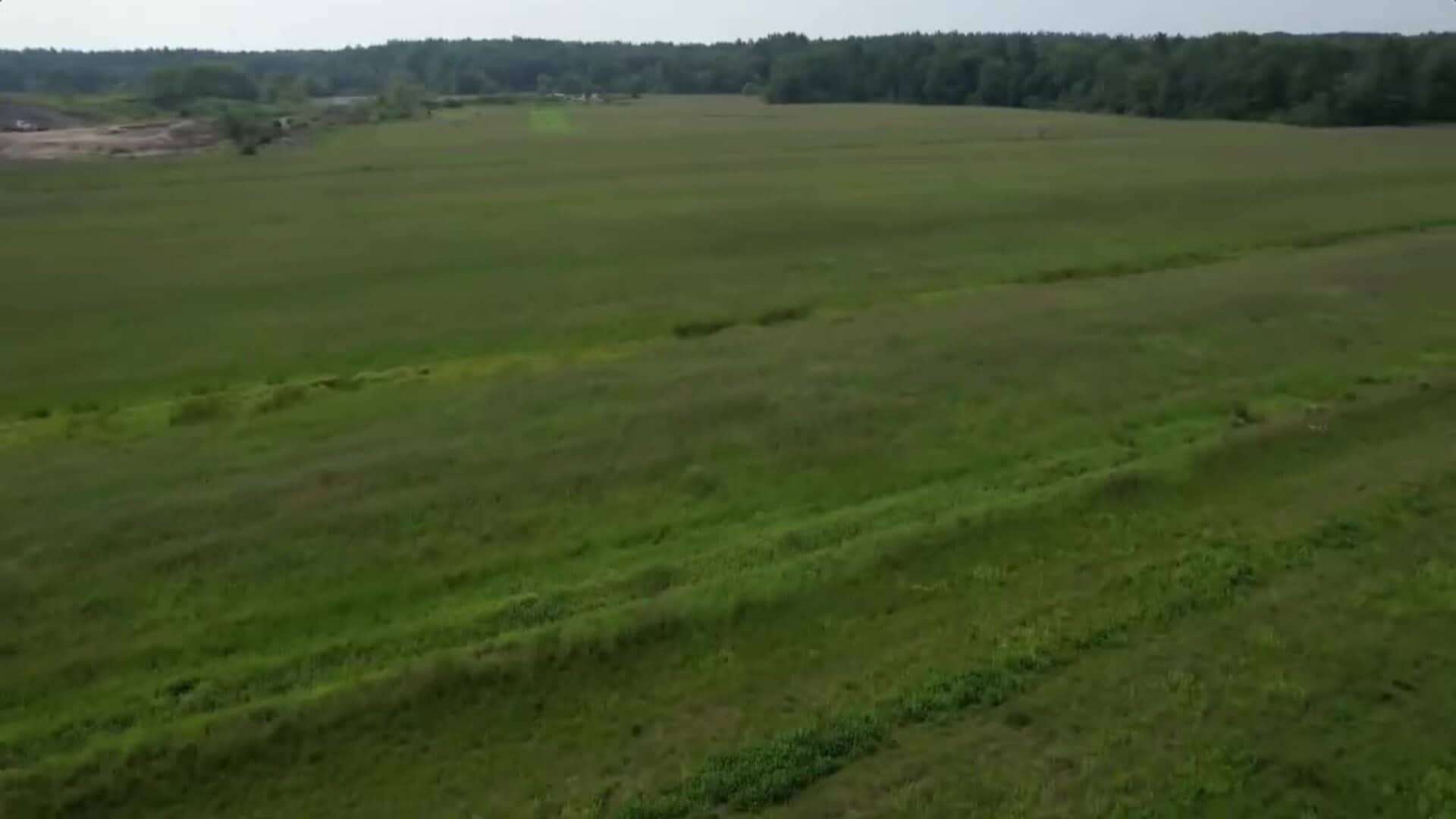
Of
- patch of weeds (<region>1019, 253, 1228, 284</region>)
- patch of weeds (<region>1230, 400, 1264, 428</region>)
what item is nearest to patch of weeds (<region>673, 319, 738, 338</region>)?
patch of weeds (<region>1019, 253, 1228, 284</region>)

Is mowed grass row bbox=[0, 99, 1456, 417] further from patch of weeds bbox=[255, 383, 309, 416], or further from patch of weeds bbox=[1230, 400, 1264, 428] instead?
patch of weeds bbox=[1230, 400, 1264, 428]

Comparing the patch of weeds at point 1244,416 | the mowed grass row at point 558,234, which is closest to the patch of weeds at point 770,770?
the patch of weeds at point 1244,416

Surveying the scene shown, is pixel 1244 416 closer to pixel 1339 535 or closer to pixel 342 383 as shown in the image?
pixel 1339 535

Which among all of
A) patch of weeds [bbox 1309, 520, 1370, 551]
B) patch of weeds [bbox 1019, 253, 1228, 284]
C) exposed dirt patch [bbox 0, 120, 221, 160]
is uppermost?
patch of weeds [bbox 1309, 520, 1370, 551]

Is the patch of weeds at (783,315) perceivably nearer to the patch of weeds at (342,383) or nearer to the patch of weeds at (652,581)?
the patch of weeds at (342,383)

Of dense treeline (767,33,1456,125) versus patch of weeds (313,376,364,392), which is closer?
patch of weeds (313,376,364,392)
